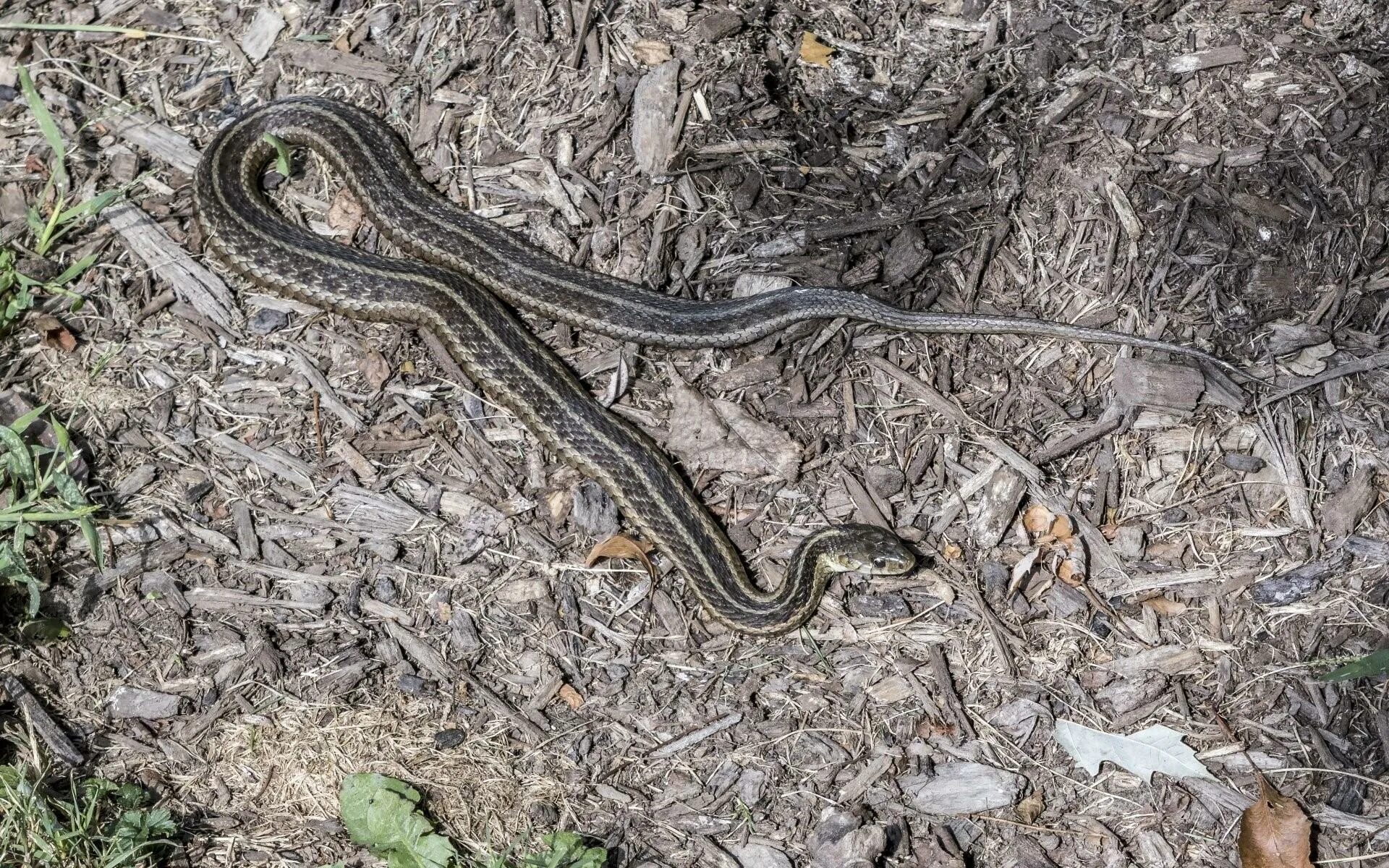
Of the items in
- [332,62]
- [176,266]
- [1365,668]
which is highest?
[332,62]

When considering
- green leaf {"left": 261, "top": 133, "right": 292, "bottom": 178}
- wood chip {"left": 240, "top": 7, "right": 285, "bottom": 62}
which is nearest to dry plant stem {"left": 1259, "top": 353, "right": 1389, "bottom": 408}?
green leaf {"left": 261, "top": 133, "right": 292, "bottom": 178}

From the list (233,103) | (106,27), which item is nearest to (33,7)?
(106,27)

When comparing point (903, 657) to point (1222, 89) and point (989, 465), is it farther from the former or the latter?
point (1222, 89)

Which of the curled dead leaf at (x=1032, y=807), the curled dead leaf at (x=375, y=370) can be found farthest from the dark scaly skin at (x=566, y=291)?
the curled dead leaf at (x=1032, y=807)

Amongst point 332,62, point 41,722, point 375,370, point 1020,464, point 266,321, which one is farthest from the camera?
point 332,62

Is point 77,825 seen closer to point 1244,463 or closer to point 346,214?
point 346,214

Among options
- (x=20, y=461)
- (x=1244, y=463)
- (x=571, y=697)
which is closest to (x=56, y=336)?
(x=20, y=461)
